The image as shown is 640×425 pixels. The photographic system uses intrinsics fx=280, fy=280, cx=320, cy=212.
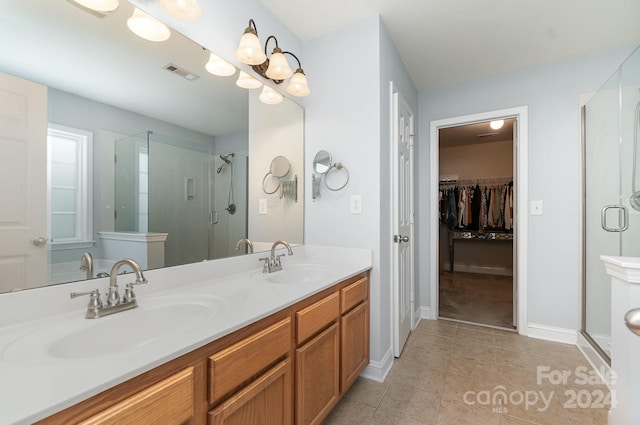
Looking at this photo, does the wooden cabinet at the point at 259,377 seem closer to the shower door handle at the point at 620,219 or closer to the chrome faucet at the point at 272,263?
the chrome faucet at the point at 272,263

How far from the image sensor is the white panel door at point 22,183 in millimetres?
833

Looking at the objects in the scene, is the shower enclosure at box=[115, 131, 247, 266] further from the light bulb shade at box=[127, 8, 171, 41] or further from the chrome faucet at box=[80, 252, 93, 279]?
the light bulb shade at box=[127, 8, 171, 41]

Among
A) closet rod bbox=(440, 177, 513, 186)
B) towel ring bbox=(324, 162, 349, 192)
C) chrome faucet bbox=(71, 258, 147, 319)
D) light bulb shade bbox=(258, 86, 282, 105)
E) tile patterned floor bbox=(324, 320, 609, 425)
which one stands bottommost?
tile patterned floor bbox=(324, 320, 609, 425)

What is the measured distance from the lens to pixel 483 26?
80.0 inches

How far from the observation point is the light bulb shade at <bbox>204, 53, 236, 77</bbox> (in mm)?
1482

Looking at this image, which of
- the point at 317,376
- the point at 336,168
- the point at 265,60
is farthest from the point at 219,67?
the point at 317,376

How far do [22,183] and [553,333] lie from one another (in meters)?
3.55

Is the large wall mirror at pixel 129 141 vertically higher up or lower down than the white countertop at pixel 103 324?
higher up

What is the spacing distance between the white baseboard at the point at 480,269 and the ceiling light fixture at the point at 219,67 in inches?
199

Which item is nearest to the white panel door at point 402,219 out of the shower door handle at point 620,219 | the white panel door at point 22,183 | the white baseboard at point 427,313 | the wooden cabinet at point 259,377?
the white baseboard at point 427,313

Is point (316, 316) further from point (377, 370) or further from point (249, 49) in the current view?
point (249, 49)

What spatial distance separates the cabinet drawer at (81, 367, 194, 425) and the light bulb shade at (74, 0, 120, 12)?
1313mm

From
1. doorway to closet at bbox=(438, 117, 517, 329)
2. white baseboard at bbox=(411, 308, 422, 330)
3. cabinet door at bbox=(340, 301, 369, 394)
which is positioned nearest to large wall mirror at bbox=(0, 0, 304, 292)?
cabinet door at bbox=(340, 301, 369, 394)

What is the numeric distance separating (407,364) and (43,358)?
2.07 meters
